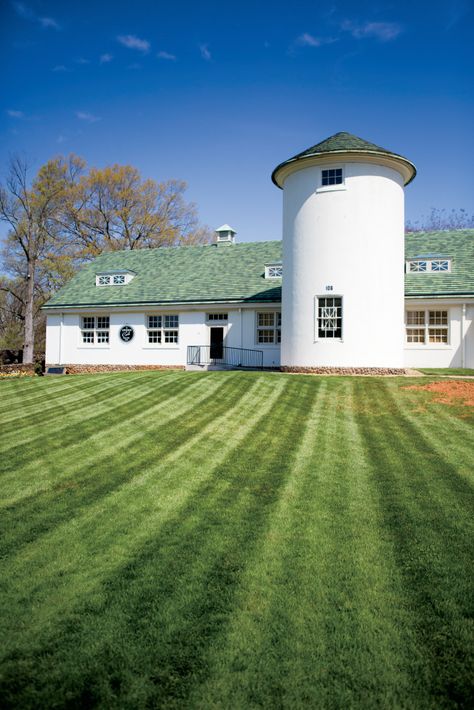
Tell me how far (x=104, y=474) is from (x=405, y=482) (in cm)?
459

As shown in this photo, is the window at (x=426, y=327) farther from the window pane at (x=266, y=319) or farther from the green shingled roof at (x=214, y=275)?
the window pane at (x=266, y=319)

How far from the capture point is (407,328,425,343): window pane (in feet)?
73.2

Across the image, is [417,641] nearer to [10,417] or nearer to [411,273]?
[10,417]

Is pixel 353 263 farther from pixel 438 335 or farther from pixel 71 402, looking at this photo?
pixel 71 402

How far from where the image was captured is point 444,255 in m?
23.2

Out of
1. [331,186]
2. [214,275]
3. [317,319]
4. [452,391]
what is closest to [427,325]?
[317,319]

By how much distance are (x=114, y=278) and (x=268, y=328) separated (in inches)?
413

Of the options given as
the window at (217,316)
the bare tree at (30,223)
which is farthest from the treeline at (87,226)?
the window at (217,316)

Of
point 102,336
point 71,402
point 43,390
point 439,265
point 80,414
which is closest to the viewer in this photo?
point 80,414

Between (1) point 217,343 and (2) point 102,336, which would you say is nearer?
(1) point 217,343

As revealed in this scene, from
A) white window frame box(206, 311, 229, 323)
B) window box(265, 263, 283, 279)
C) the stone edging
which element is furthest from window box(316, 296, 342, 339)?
white window frame box(206, 311, 229, 323)

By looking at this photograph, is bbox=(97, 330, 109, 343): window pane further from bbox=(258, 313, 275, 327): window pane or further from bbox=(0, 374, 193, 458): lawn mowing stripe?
bbox=(0, 374, 193, 458): lawn mowing stripe

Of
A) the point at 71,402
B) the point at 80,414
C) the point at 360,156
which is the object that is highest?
the point at 360,156

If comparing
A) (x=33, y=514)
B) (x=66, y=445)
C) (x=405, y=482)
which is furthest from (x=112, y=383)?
(x=405, y=482)
